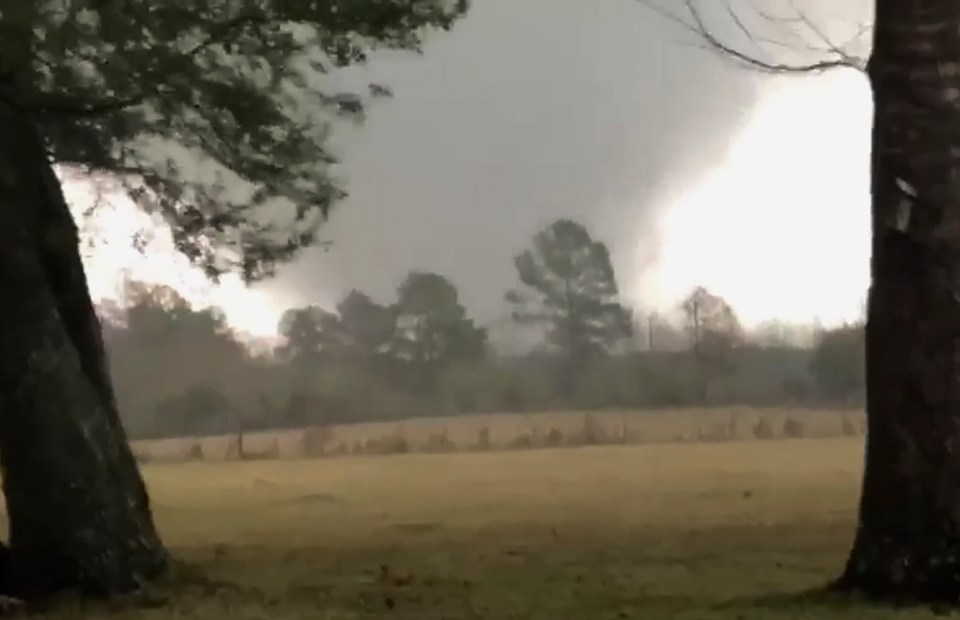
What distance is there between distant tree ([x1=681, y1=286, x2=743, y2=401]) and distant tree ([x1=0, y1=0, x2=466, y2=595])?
1.69 m

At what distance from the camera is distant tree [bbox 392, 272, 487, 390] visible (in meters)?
4.04

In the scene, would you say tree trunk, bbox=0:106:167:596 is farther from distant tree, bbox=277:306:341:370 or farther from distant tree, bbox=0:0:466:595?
distant tree, bbox=277:306:341:370

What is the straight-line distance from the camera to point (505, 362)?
4.09 metres

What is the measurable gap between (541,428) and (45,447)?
1917mm

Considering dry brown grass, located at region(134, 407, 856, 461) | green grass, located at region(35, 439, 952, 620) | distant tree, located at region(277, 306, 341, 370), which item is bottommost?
green grass, located at region(35, 439, 952, 620)

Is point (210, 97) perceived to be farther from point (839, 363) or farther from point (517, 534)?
point (839, 363)

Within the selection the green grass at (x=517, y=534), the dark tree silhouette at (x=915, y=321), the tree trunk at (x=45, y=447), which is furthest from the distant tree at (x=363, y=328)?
the dark tree silhouette at (x=915, y=321)

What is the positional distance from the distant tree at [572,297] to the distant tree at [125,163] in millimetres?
1429

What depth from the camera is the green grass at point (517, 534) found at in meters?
2.27

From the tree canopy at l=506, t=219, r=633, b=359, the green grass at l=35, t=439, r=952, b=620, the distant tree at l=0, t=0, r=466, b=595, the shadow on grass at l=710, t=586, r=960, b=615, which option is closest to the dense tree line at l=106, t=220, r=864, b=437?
the tree canopy at l=506, t=219, r=633, b=359

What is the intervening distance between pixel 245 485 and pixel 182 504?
21 cm

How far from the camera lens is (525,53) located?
4.22 m

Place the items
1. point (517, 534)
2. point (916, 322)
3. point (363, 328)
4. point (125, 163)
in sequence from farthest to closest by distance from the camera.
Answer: point (363, 328) → point (517, 534) → point (125, 163) → point (916, 322)

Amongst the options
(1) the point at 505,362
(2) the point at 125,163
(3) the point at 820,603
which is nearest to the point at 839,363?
(1) the point at 505,362
